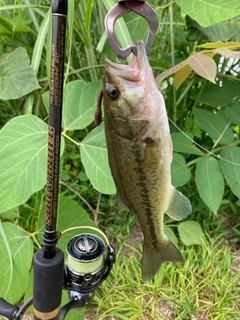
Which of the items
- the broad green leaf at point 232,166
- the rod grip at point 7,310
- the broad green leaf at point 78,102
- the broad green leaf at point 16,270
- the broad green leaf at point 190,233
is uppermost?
the broad green leaf at point 78,102

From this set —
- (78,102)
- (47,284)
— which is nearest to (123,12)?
(47,284)

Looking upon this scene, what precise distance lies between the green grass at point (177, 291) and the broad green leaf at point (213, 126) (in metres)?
0.53

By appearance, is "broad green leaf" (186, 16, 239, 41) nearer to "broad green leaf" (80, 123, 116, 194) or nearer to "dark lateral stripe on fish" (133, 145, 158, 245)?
"broad green leaf" (80, 123, 116, 194)

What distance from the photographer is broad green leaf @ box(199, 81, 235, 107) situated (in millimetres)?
1705

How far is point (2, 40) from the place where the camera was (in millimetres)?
1646

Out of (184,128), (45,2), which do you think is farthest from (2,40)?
(184,128)

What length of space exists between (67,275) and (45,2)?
1.29m

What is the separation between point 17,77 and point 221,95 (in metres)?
0.91

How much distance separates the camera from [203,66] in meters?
0.83

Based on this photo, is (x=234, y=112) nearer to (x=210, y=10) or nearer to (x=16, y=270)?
(x=210, y=10)

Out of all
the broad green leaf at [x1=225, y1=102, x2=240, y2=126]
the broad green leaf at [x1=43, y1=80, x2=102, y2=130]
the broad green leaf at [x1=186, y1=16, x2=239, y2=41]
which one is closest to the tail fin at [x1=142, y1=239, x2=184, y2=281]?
the broad green leaf at [x1=43, y1=80, x2=102, y2=130]

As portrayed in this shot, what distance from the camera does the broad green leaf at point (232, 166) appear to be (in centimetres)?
143

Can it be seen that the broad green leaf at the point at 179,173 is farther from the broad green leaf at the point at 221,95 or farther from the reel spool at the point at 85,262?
the reel spool at the point at 85,262

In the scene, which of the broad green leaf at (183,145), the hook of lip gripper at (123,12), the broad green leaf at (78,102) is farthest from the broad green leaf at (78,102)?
the hook of lip gripper at (123,12)
